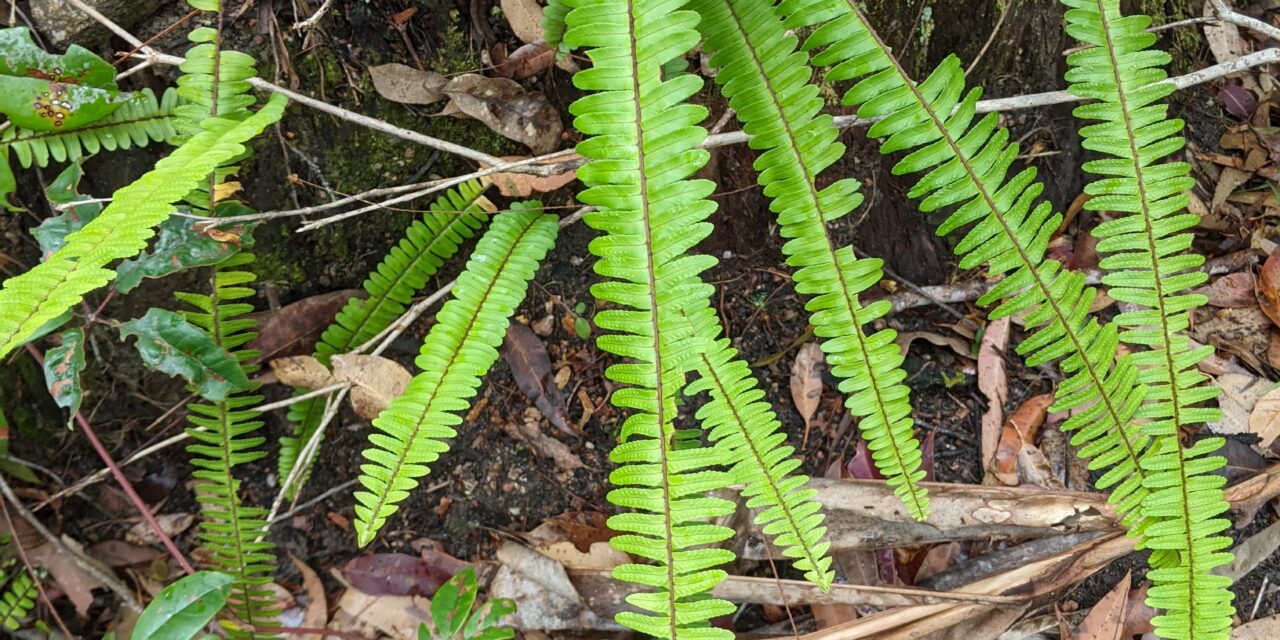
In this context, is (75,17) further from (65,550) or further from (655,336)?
(655,336)

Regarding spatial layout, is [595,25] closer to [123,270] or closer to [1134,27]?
[1134,27]

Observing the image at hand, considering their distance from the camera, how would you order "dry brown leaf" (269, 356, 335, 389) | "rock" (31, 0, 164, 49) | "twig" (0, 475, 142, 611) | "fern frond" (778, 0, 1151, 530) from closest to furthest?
"fern frond" (778, 0, 1151, 530) → "rock" (31, 0, 164, 49) → "dry brown leaf" (269, 356, 335, 389) → "twig" (0, 475, 142, 611)

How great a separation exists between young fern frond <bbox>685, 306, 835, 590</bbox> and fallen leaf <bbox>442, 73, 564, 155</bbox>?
924 millimetres

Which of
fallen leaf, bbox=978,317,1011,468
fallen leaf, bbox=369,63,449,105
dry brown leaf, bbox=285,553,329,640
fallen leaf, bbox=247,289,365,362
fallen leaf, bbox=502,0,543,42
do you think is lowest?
dry brown leaf, bbox=285,553,329,640

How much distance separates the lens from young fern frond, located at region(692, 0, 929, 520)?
5.16ft

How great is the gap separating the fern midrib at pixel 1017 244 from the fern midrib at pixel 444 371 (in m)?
0.98

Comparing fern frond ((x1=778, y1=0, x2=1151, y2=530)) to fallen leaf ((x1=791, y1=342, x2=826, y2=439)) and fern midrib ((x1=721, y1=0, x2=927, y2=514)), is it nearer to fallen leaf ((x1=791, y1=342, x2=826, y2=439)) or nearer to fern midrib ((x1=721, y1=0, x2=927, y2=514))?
fern midrib ((x1=721, y1=0, x2=927, y2=514))

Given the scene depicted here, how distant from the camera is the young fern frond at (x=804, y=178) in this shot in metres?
1.57

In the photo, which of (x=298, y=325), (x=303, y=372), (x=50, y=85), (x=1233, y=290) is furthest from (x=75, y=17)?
(x=1233, y=290)

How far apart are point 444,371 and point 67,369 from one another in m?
0.90

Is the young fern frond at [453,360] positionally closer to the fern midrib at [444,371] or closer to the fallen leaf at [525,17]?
the fern midrib at [444,371]

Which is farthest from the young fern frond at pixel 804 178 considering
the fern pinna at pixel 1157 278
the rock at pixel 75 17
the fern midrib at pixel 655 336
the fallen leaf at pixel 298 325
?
the rock at pixel 75 17

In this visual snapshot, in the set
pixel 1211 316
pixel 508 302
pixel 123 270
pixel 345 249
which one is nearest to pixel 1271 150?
pixel 1211 316

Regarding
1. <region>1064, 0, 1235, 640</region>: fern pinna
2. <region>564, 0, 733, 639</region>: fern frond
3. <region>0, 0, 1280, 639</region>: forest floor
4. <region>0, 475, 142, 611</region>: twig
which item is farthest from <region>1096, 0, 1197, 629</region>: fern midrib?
<region>0, 475, 142, 611</region>: twig
